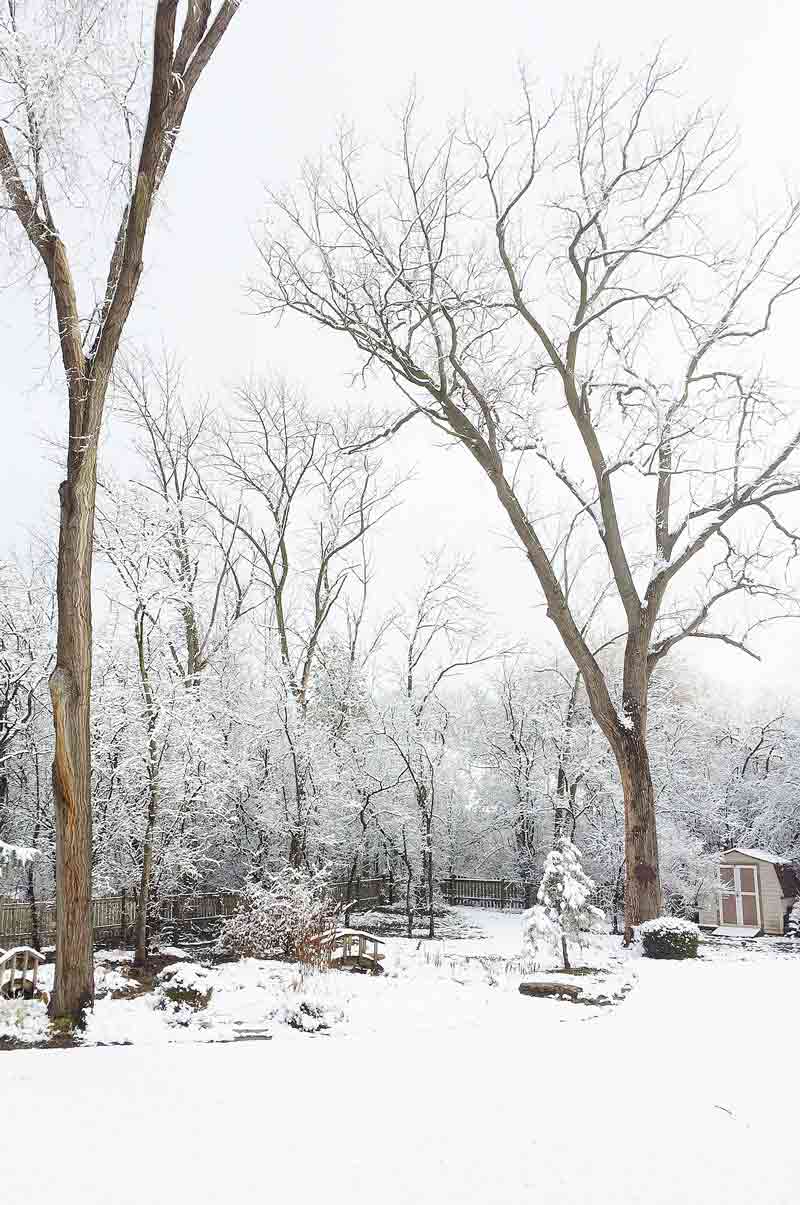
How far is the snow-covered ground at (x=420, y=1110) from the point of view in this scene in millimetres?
3223

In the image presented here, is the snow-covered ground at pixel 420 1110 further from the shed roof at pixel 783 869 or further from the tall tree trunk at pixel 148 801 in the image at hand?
the shed roof at pixel 783 869

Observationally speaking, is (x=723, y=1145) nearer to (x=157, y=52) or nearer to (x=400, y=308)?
(x=157, y=52)

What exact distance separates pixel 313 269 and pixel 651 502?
6.54 metres

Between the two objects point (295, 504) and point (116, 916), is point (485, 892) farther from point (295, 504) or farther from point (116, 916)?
point (295, 504)

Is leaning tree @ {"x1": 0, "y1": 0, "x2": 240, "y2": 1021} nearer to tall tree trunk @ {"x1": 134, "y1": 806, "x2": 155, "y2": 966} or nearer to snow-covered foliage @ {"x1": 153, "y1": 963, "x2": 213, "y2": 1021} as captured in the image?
snow-covered foliage @ {"x1": 153, "y1": 963, "x2": 213, "y2": 1021}

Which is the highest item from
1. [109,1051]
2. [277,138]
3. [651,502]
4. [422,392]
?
[277,138]

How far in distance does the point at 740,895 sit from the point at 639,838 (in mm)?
12281

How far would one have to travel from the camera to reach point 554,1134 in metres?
3.85

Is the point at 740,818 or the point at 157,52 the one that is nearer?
A: the point at 157,52

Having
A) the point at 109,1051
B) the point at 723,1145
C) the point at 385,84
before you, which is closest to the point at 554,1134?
the point at 723,1145

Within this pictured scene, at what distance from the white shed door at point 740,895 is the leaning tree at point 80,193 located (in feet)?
63.0

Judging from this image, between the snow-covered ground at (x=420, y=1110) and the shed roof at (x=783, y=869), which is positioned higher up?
the snow-covered ground at (x=420, y=1110)

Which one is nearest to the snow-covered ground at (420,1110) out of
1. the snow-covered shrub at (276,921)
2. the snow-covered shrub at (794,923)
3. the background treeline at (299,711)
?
the snow-covered shrub at (276,921)

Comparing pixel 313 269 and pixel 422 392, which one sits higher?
pixel 313 269
